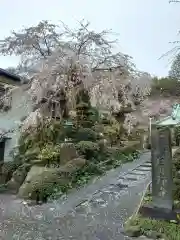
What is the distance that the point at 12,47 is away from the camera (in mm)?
13922

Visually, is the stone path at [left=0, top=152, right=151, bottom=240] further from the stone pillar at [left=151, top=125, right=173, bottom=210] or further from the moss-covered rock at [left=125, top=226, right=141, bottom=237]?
the stone pillar at [left=151, top=125, right=173, bottom=210]

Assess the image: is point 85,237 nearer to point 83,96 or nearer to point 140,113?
point 83,96

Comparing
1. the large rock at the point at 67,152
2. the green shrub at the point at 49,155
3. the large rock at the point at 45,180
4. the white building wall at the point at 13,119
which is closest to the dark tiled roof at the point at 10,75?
the white building wall at the point at 13,119

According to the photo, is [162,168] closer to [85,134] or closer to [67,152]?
[67,152]

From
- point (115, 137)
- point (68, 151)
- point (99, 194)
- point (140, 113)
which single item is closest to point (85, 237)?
point (99, 194)

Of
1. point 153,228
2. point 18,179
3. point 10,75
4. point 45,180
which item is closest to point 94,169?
point 45,180

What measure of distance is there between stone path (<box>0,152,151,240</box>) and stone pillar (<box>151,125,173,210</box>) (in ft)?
3.34

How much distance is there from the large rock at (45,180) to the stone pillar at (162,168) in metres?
3.72

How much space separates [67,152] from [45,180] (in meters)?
1.91

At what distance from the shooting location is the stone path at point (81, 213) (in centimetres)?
594

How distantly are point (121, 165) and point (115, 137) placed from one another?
4646mm

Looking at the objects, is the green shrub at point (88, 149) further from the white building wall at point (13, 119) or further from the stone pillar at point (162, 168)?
the stone pillar at point (162, 168)

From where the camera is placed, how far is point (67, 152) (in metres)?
11.1

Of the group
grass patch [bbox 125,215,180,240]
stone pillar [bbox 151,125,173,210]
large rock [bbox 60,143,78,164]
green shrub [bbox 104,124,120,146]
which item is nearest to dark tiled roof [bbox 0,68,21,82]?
green shrub [bbox 104,124,120,146]
